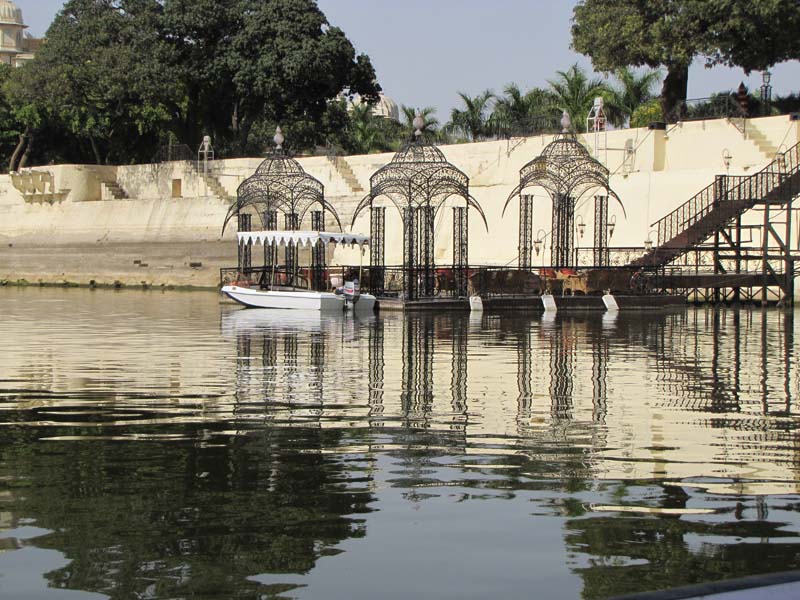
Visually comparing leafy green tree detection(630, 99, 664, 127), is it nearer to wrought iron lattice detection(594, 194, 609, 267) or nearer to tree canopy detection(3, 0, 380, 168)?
tree canopy detection(3, 0, 380, 168)

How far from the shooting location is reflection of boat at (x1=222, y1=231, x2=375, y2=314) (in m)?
29.8

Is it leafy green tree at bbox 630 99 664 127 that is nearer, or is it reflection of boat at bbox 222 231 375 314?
reflection of boat at bbox 222 231 375 314

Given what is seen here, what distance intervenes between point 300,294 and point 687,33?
15.9 meters

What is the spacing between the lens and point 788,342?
20641mm

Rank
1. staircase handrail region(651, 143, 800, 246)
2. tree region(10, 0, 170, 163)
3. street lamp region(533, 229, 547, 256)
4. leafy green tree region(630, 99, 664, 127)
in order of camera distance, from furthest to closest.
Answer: tree region(10, 0, 170, 163) < leafy green tree region(630, 99, 664, 127) < street lamp region(533, 229, 547, 256) < staircase handrail region(651, 143, 800, 246)

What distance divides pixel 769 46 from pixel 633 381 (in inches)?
1057

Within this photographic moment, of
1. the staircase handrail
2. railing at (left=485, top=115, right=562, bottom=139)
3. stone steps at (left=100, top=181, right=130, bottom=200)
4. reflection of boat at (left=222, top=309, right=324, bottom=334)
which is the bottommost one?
reflection of boat at (left=222, top=309, right=324, bottom=334)

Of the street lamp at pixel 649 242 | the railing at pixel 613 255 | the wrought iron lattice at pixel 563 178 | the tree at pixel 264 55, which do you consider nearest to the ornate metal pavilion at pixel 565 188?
the wrought iron lattice at pixel 563 178

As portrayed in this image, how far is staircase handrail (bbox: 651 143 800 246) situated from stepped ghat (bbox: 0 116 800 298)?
0.84 ft

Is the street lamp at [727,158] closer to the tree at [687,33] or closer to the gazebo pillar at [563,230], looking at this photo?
the tree at [687,33]

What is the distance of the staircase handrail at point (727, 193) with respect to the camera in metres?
32.5

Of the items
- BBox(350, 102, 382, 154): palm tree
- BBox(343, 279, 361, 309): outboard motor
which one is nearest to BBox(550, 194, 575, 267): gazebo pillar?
BBox(343, 279, 361, 309): outboard motor

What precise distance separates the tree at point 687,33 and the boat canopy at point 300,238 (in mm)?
12356

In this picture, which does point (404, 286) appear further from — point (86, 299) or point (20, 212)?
point (20, 212)
